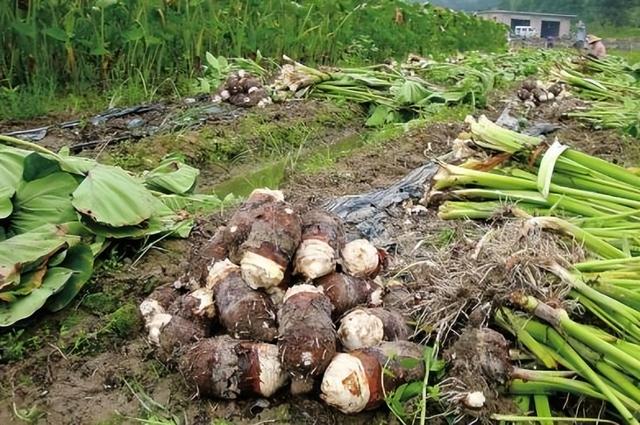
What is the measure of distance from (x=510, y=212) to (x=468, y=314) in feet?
2.76

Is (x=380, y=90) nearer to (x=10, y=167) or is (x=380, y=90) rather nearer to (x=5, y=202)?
(x=10, y=167)

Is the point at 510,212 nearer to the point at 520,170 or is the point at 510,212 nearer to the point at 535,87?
the point at 520,170

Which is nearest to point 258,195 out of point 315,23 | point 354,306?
point 354,306

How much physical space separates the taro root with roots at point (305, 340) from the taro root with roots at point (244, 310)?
0.08m

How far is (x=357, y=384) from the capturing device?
84.0 inches

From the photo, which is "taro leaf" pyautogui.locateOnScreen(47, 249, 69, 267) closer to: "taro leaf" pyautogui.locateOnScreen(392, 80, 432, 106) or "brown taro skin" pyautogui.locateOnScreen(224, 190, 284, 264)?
"brown taro skin" pyautogui.locateOnScreen(224, 190, 284, 264)

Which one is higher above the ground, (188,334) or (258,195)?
(258,195)

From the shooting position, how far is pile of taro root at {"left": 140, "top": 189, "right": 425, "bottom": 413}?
218 cm

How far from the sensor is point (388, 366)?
2205 millimetres

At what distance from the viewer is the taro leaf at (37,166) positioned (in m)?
3.03

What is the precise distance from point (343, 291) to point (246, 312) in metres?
0.38

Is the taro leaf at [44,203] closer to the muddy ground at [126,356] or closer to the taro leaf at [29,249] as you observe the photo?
the taro leaf at [29,249]

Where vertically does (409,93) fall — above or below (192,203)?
below

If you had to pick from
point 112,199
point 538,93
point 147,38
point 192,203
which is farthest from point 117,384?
point 538,93
